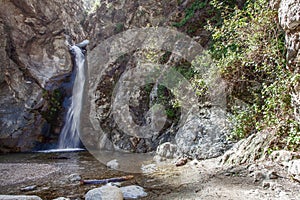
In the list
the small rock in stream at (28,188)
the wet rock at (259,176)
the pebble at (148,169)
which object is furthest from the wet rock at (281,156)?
the small rock in stream at (28,188)

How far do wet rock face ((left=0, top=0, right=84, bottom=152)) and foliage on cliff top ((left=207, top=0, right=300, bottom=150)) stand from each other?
9.15 meters

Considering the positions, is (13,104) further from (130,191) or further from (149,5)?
(130,191)

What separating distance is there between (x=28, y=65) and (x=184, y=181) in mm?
11078

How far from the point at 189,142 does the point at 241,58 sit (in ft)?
8.18

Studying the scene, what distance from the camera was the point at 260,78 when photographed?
5.38m

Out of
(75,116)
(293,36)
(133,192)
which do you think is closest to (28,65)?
(75,116)

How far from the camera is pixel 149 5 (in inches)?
450

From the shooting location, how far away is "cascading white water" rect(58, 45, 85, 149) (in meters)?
11.1

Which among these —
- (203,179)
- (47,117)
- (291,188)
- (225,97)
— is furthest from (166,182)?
(47,117)

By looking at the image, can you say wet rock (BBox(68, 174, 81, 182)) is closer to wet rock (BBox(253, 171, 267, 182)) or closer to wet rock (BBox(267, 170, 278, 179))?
wet rock (BBox(253, 171, 267, 182))

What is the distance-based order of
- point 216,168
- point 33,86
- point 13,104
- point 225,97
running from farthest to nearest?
1. point 33,86
2. point 13,104
3. point 225,97
4. point 216,168

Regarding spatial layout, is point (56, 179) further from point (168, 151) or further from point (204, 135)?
point (204, 135)

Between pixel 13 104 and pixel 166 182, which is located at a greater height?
pixel 13 104

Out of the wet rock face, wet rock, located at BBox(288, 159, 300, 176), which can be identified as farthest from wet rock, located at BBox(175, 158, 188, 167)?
the wet rock face
